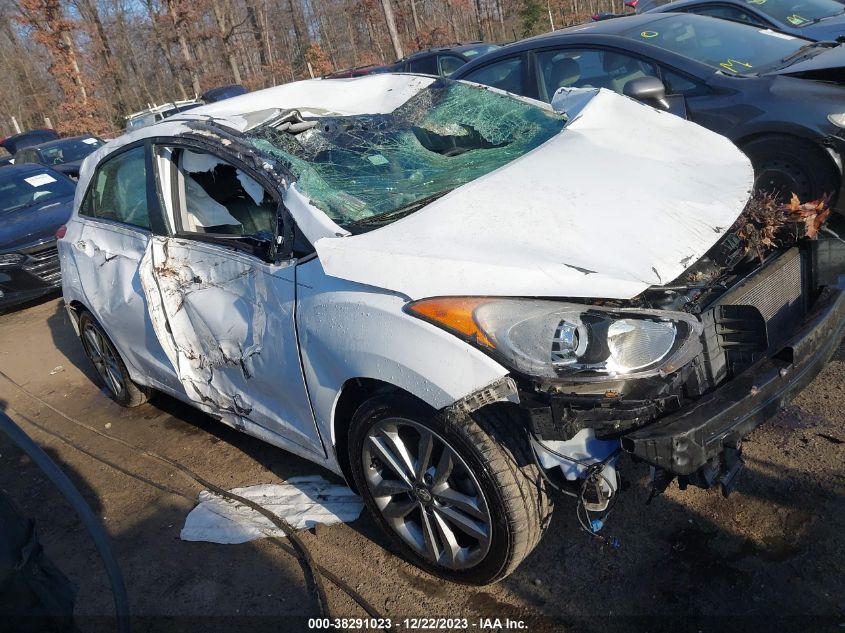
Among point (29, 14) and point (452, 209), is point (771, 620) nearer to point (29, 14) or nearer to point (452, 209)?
point (452, 209)

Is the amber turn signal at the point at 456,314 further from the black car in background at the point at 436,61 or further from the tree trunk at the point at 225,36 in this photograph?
the tree trunk at the point at 225,36

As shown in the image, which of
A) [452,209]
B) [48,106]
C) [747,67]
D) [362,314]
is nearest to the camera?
[362,314]

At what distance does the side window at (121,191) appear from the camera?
3723 mm

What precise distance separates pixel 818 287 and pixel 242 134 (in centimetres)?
249

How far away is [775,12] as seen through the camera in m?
6.84

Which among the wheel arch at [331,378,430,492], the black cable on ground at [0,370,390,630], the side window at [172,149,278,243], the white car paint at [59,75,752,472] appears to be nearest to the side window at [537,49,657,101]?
the white car paint at [59,75,752,472]

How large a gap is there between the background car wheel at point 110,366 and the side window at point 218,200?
144 cm

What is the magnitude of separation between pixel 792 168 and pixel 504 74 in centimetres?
250

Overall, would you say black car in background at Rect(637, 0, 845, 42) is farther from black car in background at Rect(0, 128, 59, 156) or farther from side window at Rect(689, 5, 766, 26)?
black car in background at Rect(0, 128, 59, 156)

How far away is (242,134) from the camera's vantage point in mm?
3240

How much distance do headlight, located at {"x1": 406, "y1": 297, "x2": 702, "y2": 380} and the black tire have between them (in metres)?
2.70

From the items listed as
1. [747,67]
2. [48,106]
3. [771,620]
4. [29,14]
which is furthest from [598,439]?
[48,106]

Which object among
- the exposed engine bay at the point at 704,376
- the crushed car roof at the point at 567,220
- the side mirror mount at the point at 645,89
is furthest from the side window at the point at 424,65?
the exposed engine bay at the point at 704,376

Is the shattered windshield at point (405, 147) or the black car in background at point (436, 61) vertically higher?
the black car in background at point (436, 61)
